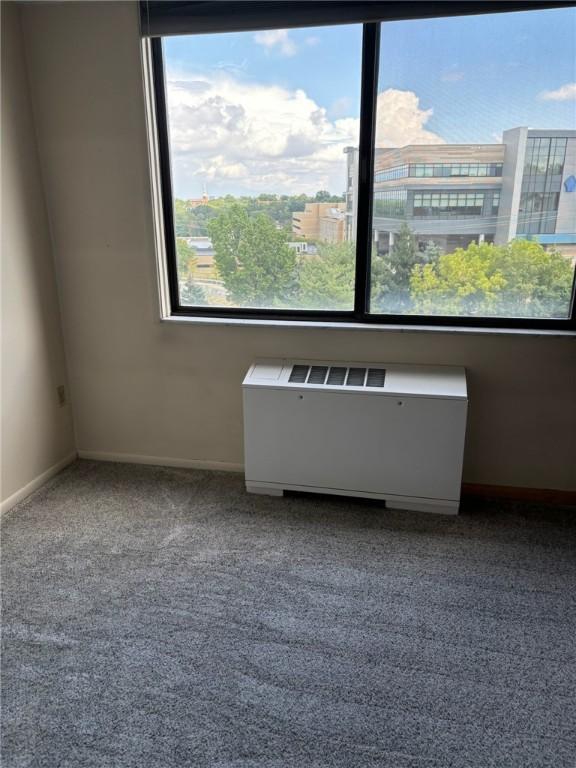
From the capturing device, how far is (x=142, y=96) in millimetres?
2500

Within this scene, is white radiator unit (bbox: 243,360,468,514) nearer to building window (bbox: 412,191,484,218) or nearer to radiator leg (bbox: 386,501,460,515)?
radiator leg (bbox: 386,501,460,515)

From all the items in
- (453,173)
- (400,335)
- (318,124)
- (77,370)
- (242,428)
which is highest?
(318,124)

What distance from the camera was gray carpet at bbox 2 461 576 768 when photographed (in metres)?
1.47

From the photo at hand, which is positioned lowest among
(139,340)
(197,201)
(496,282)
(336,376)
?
(336,376)

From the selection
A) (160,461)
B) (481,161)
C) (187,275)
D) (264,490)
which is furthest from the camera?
(160,461)

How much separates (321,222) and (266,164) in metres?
0.38

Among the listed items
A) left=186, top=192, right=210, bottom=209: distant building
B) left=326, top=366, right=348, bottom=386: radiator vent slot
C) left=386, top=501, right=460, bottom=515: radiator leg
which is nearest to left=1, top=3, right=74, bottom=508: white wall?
left=186, top=192, right=210, bottom=209: distant building

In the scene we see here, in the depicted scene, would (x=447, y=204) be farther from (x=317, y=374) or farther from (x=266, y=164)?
(x=317, y=374)

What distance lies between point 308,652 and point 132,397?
1.74 metres

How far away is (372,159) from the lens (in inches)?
96.3

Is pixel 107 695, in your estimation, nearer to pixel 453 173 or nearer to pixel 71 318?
pixel 71 318

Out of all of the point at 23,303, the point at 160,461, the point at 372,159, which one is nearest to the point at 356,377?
the point at 372,159

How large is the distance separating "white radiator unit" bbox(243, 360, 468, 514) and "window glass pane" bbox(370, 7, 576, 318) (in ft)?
1.46

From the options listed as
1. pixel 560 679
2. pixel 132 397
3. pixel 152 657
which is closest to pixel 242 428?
pixel 132 397
